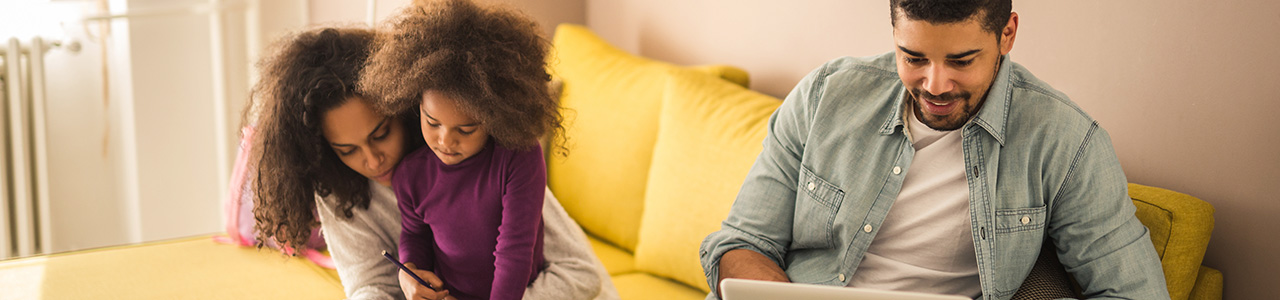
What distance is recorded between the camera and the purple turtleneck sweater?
3.95 feet

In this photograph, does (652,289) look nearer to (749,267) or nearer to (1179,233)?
(749,267)

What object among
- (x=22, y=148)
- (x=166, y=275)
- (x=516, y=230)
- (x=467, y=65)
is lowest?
(x=166, y=275)

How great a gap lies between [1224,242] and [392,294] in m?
1.21

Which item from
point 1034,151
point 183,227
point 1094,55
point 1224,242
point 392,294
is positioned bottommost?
point 183,227

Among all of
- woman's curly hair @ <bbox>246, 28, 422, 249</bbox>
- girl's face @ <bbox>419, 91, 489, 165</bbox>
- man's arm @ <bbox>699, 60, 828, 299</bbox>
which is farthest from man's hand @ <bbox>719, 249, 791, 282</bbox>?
woman's curly hair @ <bbox>246, 28, 422, 249</bbox>

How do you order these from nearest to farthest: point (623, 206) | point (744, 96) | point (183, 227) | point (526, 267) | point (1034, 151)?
point (1034, 151) < point (526, 267) < point (744, 96) < point (623, 206) < point (183, 227)

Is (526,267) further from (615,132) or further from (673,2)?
(673,2)

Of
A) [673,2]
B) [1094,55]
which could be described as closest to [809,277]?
[1094,55]

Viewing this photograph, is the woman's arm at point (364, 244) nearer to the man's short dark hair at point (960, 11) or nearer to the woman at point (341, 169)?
the woman at point (341, 169)

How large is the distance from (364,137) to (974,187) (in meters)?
0.81

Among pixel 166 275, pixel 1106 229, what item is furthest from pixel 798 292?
pixel 166 275

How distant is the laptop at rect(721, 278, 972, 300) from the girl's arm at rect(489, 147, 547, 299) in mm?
466

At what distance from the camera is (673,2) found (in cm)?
225

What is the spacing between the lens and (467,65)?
1.09m
